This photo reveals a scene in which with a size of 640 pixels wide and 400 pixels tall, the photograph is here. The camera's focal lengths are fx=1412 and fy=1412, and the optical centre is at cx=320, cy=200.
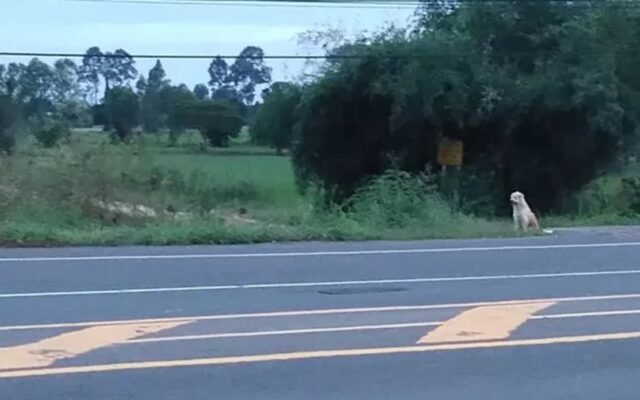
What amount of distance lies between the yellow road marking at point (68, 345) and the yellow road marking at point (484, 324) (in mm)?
2164

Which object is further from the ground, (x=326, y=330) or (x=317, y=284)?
(x=326, y=330)

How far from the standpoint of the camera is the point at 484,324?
460 inches

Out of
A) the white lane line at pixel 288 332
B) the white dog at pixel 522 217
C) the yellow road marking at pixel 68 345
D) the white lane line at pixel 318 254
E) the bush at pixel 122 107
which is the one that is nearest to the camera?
the yellow road marking at pixel 68 345

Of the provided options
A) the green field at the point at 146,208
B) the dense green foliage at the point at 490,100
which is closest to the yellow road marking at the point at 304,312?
the green field at the point at 146,208

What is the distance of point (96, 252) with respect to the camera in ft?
61.1

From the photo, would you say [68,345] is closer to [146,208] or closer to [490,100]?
[146,208]

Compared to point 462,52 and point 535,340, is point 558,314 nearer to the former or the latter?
point 535,340

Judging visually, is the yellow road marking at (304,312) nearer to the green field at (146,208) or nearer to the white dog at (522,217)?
the green field at (146,208)

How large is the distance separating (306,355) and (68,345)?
174 centimetres

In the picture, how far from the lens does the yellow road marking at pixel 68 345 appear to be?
948 cm

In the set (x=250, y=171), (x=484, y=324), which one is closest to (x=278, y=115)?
(x=250, y=171)

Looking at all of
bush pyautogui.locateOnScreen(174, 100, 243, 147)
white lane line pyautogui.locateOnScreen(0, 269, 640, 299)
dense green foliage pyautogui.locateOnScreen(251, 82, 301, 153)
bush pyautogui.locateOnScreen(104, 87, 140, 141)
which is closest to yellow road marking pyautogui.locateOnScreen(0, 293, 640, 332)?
white lane line pyautogui.locateOnScreen(0, 269, 640, 299)

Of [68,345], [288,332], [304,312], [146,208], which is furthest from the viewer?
[146,208]

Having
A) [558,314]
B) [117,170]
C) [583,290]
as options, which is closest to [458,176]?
[117,170]
